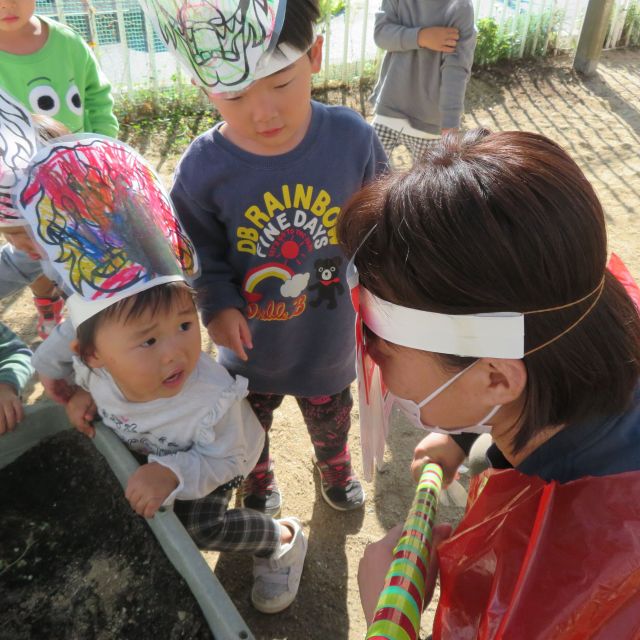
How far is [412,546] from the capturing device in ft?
4.07

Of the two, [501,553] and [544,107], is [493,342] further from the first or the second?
[544,107]

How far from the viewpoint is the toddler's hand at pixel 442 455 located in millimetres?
1674

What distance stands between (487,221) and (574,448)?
0.50m

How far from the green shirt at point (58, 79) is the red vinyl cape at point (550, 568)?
2371 millimetres

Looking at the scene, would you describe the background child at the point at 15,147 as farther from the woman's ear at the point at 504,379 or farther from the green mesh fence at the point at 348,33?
the green mesh fence at the point at 348,33

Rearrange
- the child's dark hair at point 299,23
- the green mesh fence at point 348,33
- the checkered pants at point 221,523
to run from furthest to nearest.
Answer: the green mesh fence at point 348,33 < the checkered pants at point 221,523 < the child's dark hair at point 299,23

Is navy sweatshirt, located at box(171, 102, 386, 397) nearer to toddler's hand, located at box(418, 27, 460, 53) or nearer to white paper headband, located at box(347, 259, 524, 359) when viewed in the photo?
white paper headband, located at box(347, 259, 524, 359)

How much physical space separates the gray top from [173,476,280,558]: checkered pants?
2.37 m

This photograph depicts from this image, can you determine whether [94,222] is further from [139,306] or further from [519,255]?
[519,255]

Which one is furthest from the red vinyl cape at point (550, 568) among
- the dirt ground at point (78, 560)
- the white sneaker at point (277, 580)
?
the white sneaker at point (277, 580)

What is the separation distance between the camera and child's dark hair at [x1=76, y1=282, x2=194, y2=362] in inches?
54.1

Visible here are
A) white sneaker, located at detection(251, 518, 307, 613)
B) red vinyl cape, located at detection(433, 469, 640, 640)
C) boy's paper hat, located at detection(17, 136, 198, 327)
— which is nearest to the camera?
red vinyl cape, located at detection(433, 469, 640, 640)

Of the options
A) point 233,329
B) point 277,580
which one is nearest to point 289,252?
point 233,329

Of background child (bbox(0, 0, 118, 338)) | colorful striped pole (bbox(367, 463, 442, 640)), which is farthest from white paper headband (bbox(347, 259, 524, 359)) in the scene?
background child (bbox(0, 0, 118, 338))
